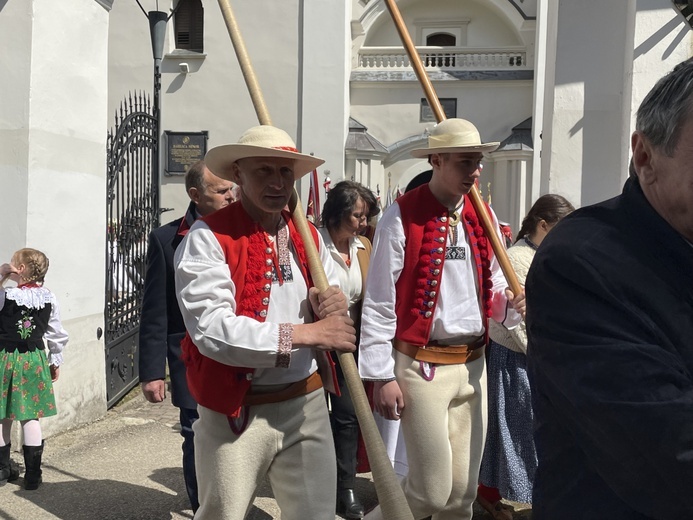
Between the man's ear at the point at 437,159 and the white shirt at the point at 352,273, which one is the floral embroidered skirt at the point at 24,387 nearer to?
the white shirt at the point at 352,273

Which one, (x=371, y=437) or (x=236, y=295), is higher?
(x=236, y=295)

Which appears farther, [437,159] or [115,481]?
[115,481]

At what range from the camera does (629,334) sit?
55.1 inches

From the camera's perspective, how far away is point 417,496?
11.9 feet

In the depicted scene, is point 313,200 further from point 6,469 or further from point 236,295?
point 236,295

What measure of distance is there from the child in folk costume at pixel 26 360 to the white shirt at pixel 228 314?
112 inches

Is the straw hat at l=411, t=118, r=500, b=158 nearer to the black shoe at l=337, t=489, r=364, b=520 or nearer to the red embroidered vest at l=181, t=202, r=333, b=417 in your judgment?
the red embroidered vest at l=181, t=202, r=333, b=417

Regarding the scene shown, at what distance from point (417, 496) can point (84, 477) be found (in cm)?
290

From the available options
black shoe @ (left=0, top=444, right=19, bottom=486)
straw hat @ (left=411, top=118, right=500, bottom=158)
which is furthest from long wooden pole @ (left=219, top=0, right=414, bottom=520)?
black shoe @ (left=0, top=444, right=19, bottom=486)

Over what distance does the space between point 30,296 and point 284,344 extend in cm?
326

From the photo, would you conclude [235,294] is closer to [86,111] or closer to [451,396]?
[451,396]

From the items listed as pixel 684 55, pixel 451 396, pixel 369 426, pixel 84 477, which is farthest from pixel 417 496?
pixel 684 55

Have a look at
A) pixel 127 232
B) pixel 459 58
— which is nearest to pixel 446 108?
pixel 459 58

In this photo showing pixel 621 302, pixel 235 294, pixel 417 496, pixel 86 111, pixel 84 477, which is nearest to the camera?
pixel 621 302
